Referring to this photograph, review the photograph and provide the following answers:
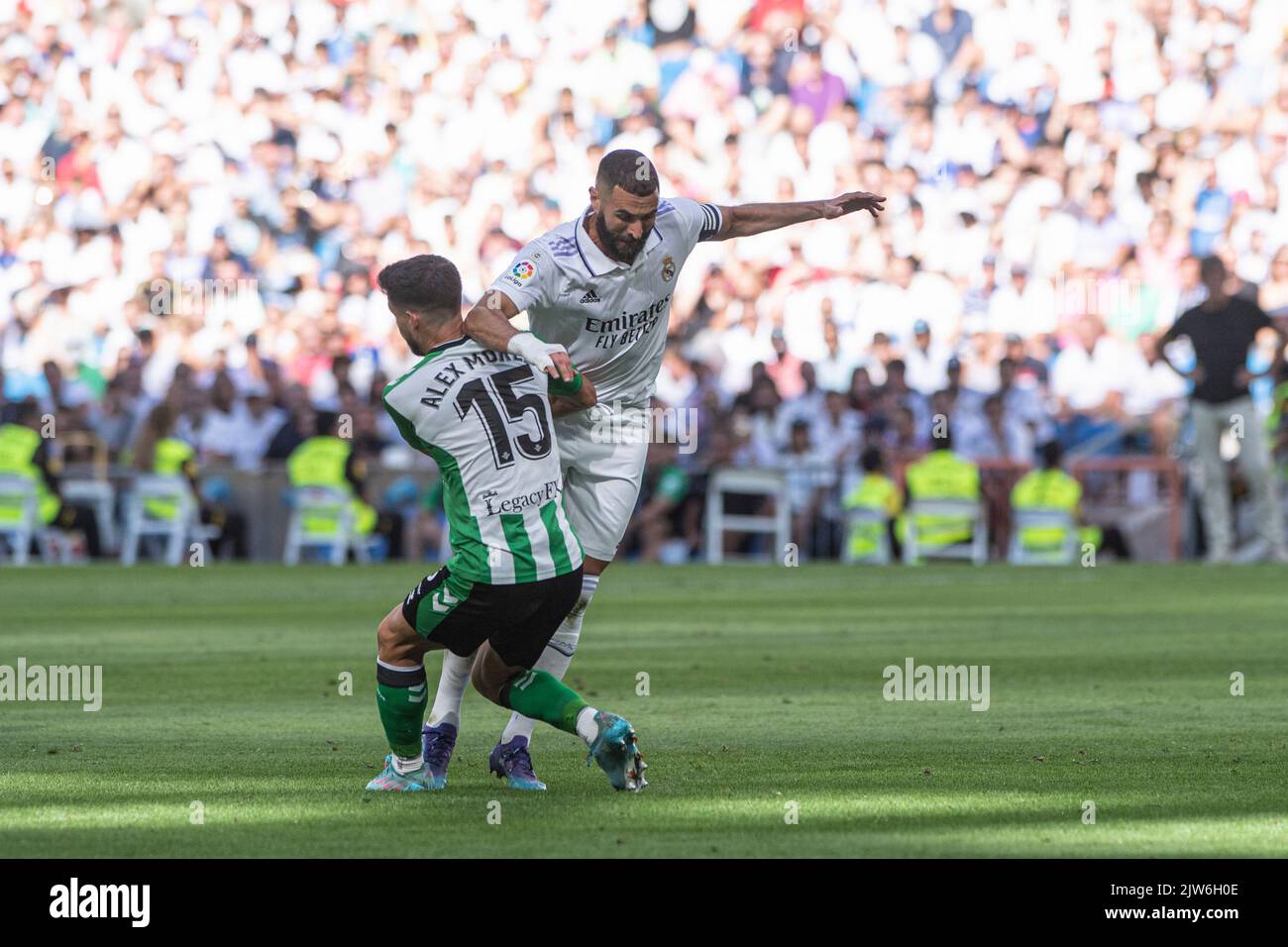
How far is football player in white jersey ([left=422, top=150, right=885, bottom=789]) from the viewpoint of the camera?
7.81 m

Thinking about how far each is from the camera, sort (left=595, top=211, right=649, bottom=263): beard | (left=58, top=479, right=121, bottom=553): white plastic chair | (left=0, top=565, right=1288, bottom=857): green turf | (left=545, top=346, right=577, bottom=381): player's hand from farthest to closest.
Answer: (left=58, top=479, right=121, bottom=553): white plastic chair < (left=595, top=211, right=649, bottom=263): beard < (left=545, top=346, right=577, bottom=381): player's hand < (left=0, top=565, right=1288, bottom=857): green turf

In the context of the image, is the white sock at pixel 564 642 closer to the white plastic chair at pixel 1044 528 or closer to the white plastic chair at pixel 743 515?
the white plastic chair at pixel 1044 528

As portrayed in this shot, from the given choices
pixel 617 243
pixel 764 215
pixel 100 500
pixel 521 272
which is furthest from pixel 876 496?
pixel 521 272

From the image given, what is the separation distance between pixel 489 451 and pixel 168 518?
1791 cm

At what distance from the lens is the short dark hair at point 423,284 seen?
285 inches

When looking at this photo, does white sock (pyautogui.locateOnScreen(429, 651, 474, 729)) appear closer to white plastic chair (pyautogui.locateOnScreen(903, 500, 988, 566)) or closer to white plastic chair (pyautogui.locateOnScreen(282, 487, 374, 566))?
white plastic chair (pyautogui.locateOnScreen(903, 500, 988, 566))

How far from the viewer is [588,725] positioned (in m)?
7.16

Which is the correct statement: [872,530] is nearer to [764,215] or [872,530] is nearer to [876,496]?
[876,496]

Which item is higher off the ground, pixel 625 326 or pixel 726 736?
pixel 625 326

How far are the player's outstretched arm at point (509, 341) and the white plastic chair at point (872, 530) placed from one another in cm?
1605

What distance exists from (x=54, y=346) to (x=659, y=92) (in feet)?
28.3

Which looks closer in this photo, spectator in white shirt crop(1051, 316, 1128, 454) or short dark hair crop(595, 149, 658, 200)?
short dark hair crop(595, 149, 658, 200)

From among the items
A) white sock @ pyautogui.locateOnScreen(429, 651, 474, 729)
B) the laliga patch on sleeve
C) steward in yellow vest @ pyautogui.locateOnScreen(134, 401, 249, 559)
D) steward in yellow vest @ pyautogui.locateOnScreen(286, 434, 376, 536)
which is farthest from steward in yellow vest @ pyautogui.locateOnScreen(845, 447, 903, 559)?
white sock @ pyautogui.locateOnScreen(429, 651, 474, 729)

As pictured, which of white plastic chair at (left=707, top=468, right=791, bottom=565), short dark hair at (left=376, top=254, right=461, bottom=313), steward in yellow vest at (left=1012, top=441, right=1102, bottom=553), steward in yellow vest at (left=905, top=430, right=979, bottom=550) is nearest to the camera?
short dark hair at (left=376, top=254, right=461, bottom=313)
